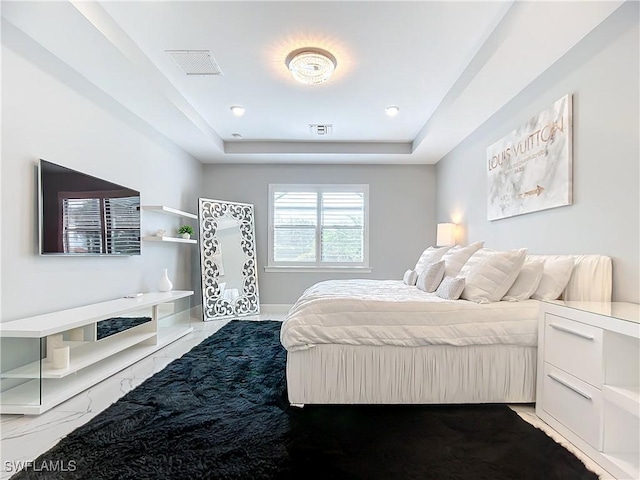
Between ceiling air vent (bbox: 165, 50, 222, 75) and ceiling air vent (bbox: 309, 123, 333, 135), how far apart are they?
5.09 feet

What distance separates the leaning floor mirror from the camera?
195 inches

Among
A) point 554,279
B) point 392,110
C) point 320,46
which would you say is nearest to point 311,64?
point 320,46

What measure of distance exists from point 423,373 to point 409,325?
1.06 ft

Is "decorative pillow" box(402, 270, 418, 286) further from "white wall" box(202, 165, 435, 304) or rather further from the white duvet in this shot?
"white wall" box(202, 165, 435, 304)

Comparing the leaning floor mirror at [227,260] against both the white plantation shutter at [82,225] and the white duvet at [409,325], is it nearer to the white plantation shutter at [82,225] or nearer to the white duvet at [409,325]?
the white plantation shutter at [82,225]

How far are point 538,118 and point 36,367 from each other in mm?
4057

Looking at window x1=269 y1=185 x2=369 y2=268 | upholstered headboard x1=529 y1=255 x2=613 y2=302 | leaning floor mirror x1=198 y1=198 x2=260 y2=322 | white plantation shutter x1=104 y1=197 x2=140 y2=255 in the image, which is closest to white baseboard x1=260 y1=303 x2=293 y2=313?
leaning floor mirror x1=198 y1=198 x2=260 y2=322

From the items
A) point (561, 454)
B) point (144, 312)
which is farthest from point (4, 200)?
point (561, 454)

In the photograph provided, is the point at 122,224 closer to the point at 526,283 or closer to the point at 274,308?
the point at 274,308

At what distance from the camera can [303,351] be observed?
7.00 ft

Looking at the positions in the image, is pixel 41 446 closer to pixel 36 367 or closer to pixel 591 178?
pixel 36 367

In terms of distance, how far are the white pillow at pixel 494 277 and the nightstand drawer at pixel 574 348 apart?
12.6 inches

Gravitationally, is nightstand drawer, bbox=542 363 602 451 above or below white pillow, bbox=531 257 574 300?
below

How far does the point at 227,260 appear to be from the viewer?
518 centimetres
